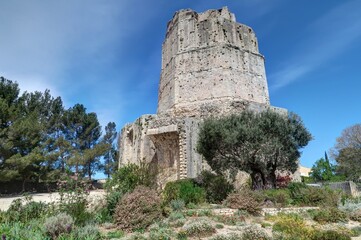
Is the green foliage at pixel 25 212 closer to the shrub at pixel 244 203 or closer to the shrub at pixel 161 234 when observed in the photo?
the shrub at pixel 161 234

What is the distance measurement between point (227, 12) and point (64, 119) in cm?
2492

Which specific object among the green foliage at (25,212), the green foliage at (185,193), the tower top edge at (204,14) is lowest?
the green foliage at (25,212)

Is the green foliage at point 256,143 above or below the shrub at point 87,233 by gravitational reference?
above

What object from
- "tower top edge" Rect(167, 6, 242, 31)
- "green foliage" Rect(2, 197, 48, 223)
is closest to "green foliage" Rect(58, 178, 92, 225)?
"green foliage" Rect(2, 197, 48, 223)

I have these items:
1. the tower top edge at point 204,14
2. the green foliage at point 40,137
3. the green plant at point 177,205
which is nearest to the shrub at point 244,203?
the green plant at point 177,205

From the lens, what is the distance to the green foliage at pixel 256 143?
13875 mm

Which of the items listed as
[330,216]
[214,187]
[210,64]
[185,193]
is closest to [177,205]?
[185,193]

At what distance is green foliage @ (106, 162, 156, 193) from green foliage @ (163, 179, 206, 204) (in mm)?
902

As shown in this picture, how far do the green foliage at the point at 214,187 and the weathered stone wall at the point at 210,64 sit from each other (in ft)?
29.8

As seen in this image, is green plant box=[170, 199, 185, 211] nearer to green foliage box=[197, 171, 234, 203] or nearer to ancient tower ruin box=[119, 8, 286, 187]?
green foliage box=[197, 171, 234, 203]

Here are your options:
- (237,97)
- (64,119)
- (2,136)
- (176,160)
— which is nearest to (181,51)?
(237,97)

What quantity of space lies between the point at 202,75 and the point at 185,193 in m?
14.4

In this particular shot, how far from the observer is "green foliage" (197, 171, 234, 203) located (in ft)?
44.5

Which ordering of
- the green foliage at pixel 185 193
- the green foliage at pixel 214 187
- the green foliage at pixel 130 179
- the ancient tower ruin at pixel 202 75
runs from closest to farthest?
1. the green foliage at pixel 130 179
2. the green foliage at pixel 185 193
3. the green foliage at pixel 214 187
4. the ancient tower ruin at pixel 202 75
